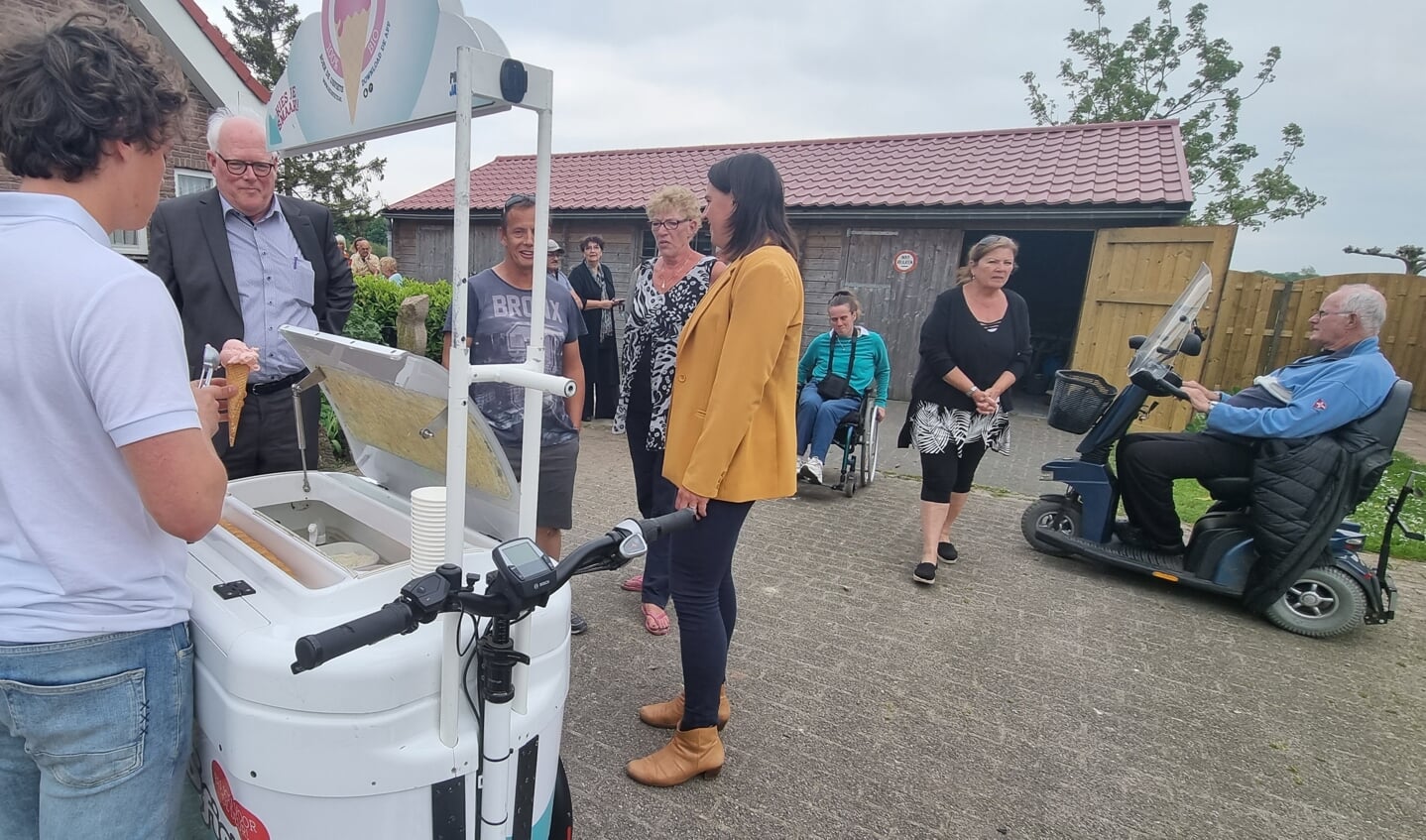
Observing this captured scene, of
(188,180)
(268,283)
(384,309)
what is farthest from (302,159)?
(268,283)

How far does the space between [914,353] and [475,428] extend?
8836 mm

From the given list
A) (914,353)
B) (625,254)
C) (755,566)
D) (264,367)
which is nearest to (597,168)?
(625,254)

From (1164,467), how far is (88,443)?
4387 mm

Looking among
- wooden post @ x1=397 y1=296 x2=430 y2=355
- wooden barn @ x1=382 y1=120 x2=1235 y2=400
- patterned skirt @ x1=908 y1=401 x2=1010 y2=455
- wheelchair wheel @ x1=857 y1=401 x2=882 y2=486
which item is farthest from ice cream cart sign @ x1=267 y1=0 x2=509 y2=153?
wooden barn @ x1=382 y1=120 x2=1235 y2=400

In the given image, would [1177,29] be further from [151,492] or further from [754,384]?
[151,492]

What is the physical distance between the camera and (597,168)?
43.1 ft

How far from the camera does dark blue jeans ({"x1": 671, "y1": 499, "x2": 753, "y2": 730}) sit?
2154mm

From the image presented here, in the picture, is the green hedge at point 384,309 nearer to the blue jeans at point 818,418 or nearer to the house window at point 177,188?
the blue jeans at point 818,418

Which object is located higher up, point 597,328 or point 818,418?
point 597,328

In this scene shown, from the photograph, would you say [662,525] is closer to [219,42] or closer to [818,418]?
[818,418]

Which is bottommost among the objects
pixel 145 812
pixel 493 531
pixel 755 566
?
pixel 755 566

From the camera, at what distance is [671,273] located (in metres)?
3.05

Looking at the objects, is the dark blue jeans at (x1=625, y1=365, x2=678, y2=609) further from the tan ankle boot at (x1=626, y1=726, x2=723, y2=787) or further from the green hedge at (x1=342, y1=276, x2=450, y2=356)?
the green hedge at (x1=342, y1=276, x2=450, y2=356)

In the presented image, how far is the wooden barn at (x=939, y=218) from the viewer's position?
8.05 metres
